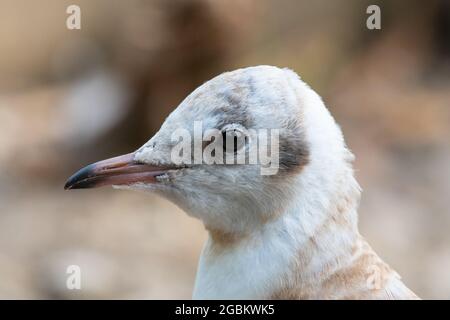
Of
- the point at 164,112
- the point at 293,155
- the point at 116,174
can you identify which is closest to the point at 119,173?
the point at 116,174

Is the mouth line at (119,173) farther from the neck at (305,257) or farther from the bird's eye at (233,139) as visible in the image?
the neck at (305,257)

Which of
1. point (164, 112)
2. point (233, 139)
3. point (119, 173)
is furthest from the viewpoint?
point (164, 112)

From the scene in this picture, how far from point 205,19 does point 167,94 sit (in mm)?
851

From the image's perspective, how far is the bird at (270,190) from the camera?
2512 millimetres

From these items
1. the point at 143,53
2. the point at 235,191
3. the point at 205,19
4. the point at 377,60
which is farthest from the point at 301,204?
the point at 377,60

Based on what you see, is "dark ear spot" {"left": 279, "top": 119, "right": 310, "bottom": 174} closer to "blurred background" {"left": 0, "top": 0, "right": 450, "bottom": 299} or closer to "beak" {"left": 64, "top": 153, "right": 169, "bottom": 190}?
"beak" {"left": 64, "top": 153, "right": 169, "bottom": 190}

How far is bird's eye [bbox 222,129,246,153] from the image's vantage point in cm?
247

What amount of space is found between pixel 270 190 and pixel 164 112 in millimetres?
4597

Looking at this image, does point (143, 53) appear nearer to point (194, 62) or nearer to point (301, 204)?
point (194, 62)

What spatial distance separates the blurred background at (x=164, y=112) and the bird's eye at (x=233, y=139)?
9.95 feet

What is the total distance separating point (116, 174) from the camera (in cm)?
263

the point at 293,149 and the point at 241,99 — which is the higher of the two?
the point at 241,99

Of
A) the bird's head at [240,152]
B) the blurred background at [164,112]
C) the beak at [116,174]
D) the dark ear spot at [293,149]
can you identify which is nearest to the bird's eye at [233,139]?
the bird's head at [240,152]

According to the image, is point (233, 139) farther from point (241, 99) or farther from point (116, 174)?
point (116, 174)
